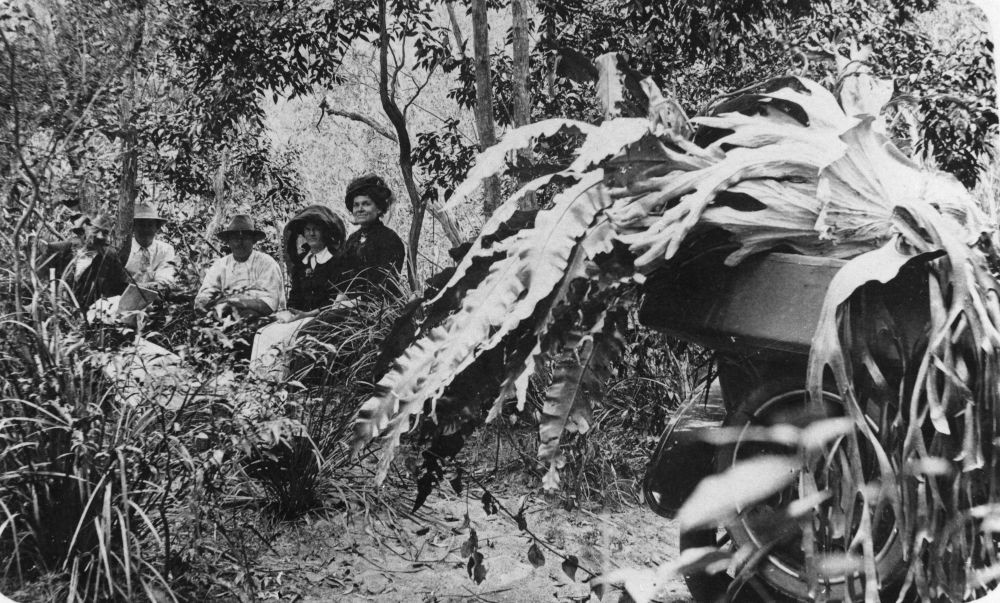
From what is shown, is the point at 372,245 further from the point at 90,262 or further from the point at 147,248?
the point at 90,262

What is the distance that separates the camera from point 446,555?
10.4 ft

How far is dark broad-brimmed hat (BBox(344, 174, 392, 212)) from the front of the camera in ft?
18.5

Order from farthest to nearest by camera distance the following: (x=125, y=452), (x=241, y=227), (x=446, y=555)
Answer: (x=241, y=227)
(x=446, y=555)
(x=125, y=452)

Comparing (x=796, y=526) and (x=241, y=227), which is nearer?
(x=796, y=526)

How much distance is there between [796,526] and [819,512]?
0.15m

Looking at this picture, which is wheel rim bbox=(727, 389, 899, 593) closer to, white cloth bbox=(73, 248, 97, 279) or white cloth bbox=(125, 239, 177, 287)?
white cloth bbox=(73, 248, 97, 279)

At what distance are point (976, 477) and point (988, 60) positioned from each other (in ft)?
7.49

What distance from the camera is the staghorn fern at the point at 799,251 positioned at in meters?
1.75

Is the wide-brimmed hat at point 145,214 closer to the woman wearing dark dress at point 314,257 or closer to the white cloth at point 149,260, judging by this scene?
the white cloth at point 149,260

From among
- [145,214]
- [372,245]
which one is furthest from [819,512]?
[145,214]

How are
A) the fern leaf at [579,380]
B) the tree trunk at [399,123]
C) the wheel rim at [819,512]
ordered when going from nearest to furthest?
1. the wheel rim at [819,512]
2. the fern leaf at [579,380]
3. the tree trunk at [399,123]

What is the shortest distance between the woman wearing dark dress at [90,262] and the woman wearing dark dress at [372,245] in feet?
6.05

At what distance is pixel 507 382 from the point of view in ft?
6.39

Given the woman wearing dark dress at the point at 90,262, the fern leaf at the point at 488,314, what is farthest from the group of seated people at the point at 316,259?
the fern leaf at the point at 488,314
